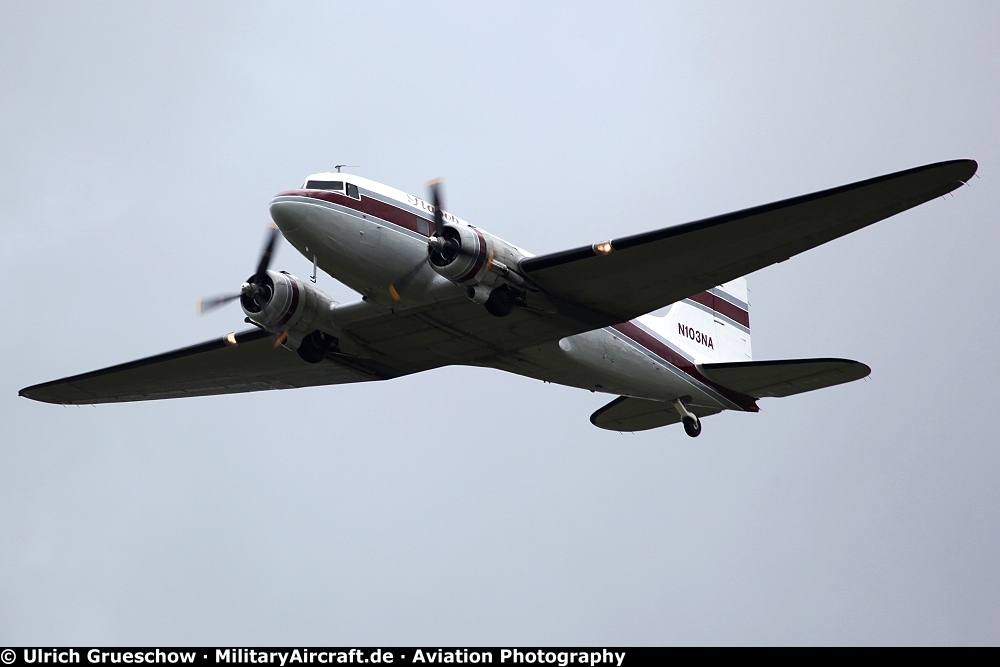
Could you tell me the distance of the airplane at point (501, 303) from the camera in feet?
79.0

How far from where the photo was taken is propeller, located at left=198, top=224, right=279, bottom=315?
88.0ft

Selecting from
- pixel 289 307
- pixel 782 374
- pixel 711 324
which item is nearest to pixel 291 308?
pixel 289 307

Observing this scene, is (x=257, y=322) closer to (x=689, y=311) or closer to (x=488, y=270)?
(x=488, y=270)

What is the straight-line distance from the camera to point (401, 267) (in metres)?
24.9

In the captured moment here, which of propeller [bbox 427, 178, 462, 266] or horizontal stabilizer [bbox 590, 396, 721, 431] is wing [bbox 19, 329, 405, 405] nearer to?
propeller [bbox 427, 178, 462, 266]

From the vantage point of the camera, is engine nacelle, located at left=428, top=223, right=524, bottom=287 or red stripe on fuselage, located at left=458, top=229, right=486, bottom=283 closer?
engine nacelle, located at left=428, top=223, right=524, bottom=287

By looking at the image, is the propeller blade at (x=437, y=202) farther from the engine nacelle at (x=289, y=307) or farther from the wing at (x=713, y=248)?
the engine nacelle at (x=289, y=307)

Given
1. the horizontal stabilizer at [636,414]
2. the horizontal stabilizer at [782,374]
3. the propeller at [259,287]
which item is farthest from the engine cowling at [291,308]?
the horizontal stabilizer at [782,374]

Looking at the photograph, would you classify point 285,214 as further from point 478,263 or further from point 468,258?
point 478,263

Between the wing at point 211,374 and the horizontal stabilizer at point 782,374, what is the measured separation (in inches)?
351

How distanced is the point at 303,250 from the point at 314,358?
11.7 ft

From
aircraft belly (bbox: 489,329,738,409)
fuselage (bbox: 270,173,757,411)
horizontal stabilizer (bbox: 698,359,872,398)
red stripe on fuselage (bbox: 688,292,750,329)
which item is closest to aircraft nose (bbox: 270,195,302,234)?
fuselage (bbox: 270,173,757,411)

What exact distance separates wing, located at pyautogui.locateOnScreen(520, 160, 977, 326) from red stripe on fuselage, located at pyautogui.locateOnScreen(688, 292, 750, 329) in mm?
8128

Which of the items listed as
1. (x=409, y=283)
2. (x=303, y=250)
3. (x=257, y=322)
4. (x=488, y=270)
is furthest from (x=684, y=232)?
(x=257, y=322)
